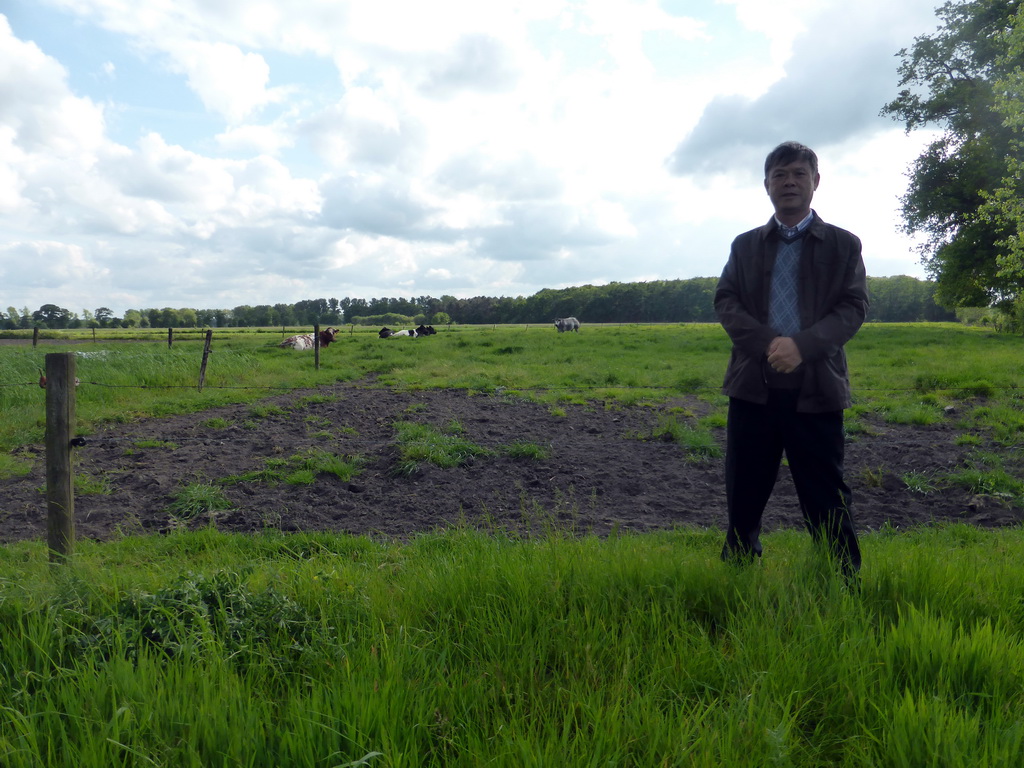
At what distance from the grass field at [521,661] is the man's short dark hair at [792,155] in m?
1.98

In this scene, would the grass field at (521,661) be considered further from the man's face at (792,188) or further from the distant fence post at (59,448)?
the man's face at (792,188)

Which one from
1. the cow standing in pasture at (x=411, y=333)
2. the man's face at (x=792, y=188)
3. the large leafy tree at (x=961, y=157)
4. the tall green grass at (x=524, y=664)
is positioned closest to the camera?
the tall green grass at (x=524, y=664)

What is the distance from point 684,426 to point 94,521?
7.01m

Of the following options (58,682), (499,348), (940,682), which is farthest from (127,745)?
(499,348)

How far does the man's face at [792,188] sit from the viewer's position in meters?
3.21

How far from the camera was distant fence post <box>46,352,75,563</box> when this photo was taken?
385 cm

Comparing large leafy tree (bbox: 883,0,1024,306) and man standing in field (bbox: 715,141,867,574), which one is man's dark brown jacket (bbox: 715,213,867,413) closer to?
man standing in field (bbox: 715,141,867,574)

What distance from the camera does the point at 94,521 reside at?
5.54 metres

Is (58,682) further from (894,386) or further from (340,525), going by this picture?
(894,386)

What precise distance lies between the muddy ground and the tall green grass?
1.17 meters

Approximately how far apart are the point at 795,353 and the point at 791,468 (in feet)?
2.19

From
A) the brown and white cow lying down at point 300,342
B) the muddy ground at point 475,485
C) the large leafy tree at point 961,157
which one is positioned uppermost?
the large leafy tree at point 961,157

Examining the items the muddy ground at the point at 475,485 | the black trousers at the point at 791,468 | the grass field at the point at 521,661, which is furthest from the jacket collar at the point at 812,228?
the muddy ground at the point at 475,485

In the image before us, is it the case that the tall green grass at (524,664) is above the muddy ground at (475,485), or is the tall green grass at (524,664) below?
above
